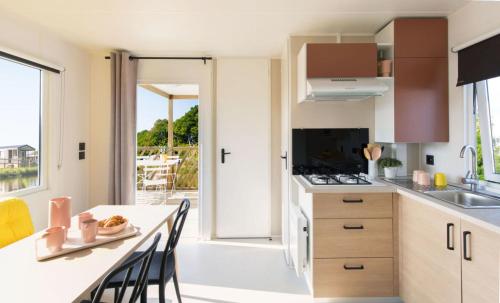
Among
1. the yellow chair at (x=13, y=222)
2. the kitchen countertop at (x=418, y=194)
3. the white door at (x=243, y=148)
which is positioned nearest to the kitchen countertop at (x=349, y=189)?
the kitchen countertop at (x=418, y=194)

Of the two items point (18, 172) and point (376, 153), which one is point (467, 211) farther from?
point (18, 172)

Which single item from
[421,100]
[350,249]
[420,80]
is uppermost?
[420,80]

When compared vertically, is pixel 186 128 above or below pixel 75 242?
above

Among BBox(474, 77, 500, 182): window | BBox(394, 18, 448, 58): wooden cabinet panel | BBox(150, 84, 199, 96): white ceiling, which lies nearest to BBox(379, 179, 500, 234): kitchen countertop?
BBox(474, 77, 500, 182): window

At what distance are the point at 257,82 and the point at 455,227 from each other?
8.30 ft

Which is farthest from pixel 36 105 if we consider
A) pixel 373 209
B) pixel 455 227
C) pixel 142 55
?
pixel 455 227

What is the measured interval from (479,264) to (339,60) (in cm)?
165

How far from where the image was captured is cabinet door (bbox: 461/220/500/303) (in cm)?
130

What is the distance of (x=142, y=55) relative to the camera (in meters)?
3.45

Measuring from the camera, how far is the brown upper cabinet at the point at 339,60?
7.79 ft

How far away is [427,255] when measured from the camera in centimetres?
179

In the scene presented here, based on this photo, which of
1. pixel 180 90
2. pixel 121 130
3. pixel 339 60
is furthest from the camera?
pixel 180 90

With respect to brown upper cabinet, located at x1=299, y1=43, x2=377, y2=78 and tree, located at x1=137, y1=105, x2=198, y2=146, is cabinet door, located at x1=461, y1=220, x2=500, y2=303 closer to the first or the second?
brown upper cabinet, located at x1=299, y1=43, x2=377, y2=78

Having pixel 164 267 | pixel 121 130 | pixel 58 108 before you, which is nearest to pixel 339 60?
pixel 164 267
